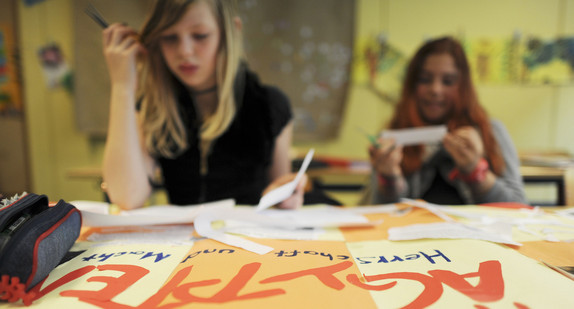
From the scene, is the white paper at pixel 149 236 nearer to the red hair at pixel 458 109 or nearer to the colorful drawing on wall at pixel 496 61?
the red hair at pixel 458 109

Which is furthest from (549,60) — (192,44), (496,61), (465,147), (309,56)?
(192,44)

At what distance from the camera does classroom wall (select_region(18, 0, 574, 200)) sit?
5.47 ft

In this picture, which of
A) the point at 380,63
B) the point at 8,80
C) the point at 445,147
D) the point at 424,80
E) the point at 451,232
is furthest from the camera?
the point at 380,63

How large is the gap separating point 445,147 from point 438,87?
194 millimetres

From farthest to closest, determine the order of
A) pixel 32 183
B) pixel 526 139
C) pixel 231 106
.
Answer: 1. pixel 526 139
2. pixel 32 183
3. pixel 231 106

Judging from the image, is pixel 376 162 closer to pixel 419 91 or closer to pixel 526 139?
pixel 419 91

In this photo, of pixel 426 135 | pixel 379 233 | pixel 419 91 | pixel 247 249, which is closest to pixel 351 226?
pixel 379 233

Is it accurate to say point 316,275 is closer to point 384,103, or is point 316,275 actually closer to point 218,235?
point 218,235

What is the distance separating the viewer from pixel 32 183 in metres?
1.69

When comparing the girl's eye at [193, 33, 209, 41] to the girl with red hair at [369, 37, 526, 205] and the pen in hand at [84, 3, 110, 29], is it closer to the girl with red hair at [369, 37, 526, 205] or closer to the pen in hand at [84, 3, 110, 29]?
the pen in hand at [84, 3, 110, 29]

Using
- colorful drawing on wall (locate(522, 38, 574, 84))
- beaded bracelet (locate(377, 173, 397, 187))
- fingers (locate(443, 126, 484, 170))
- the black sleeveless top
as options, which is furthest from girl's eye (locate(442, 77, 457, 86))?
colorful drawing on wall (locate(522, 38, 574, 84))

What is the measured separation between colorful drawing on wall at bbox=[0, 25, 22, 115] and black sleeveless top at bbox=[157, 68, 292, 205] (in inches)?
62.4

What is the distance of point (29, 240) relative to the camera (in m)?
0.22

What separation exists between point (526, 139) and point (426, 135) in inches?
65.9
